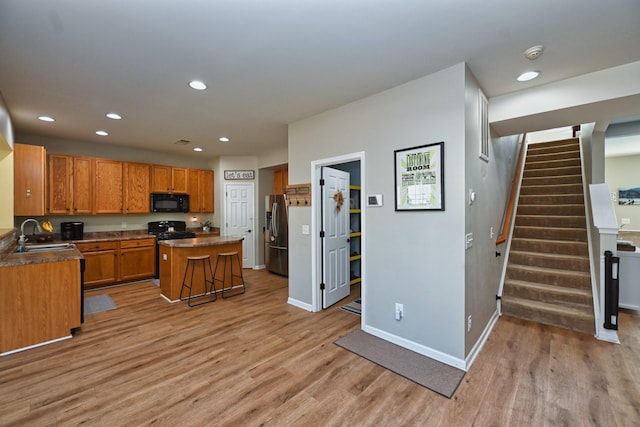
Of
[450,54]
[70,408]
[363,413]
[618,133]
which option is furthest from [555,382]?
[618,133]

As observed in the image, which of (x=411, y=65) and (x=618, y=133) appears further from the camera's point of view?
(x=618, y=133)

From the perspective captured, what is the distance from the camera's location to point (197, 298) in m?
4.24

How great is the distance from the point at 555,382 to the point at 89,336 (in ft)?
15.1

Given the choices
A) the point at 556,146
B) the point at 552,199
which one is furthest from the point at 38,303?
the point at 556,146

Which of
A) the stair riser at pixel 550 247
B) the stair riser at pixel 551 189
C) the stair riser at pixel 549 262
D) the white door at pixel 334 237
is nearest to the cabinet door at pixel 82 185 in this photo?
the white door at pixel 334 237

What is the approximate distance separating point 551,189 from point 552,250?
160 centimetres

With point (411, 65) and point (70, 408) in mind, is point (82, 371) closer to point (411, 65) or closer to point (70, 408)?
point (70, 408)

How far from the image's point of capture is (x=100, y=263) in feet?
15.7

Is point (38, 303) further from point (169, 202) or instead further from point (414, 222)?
point (414, 222)

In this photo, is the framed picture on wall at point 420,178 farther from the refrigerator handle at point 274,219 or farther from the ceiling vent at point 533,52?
the refrigerator handle at point 274,219

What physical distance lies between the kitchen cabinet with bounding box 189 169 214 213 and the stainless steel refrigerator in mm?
1685

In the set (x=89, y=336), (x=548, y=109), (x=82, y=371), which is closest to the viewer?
(x=82, y=371)

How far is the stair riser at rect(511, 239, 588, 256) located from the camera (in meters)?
3.87

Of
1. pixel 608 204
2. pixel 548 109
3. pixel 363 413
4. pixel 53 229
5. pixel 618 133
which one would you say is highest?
pixel 618 133
